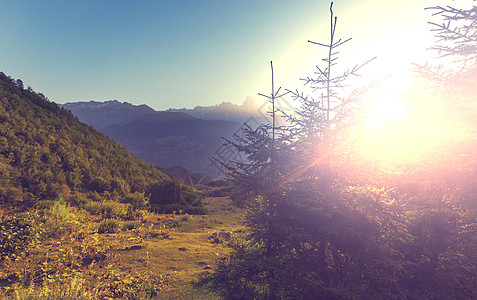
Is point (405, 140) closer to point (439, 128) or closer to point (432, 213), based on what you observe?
point (439, 128)

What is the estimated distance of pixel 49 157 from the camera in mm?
12508

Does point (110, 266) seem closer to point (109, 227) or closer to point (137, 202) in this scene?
point (109, 227)

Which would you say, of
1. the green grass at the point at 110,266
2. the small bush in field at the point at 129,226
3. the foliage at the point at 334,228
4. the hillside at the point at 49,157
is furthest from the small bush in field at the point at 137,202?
the foliage at the point at 334,228

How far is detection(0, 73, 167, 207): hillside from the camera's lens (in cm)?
958

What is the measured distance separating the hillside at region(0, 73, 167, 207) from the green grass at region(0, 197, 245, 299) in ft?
18.7

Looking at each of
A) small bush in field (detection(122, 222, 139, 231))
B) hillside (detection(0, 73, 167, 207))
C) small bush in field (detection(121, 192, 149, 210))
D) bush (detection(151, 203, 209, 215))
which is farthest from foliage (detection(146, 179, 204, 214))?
small bush in field (detection(122, 222, 139, 231))

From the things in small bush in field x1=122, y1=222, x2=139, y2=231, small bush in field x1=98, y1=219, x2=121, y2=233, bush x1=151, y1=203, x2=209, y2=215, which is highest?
small bush in field x1=98, y1=219, x2=121, y2=233

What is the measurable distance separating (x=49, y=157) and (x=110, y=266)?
496 inches

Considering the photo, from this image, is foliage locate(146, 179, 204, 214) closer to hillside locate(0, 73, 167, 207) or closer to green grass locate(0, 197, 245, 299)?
hillside locate(0, 73, 167, 207)

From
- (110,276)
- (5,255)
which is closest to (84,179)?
(5,255)

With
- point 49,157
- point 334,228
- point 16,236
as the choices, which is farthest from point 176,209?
point 334,228

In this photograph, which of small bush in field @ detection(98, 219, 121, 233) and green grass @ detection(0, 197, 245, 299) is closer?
green grass @ detection(0, 197, 245, 299)

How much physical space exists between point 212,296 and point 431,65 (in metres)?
5.92

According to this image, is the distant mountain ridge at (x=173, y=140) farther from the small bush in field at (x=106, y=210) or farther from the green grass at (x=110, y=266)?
the green grass at (x=110, y=266)
